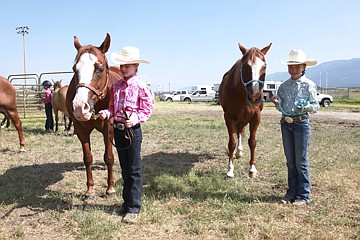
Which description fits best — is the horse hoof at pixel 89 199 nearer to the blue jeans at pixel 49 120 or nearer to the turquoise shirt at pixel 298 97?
the turquoise shirt at pixel 298 97

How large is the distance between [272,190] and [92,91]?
306cm

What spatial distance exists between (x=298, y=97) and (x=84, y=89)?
9.01 ft

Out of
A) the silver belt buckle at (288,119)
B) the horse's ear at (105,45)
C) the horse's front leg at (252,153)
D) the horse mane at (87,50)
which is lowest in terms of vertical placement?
the horse's front leg at (252,153)

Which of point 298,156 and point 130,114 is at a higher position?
point 130,114

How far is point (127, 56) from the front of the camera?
3.68 m

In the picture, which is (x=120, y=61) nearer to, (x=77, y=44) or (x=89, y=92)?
(x=89, y=92)

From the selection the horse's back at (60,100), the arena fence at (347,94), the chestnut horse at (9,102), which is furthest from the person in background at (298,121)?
the arena fence at (347,94)

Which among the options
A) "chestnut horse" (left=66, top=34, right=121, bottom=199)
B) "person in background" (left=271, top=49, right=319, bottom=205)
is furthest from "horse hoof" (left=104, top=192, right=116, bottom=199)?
"person in background" (left=271, top=49, right=319, bottom=205)

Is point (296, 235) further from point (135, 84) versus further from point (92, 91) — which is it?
point (92, 91)

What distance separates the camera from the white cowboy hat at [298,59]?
408 cm

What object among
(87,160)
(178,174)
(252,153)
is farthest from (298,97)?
(87,160)

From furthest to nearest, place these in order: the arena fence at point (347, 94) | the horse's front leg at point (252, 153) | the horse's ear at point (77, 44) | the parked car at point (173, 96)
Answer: the parked car at point (173, 96) < the arena fence at point (347, 94) < the horse's front leg at point (252, 153) < the horse's ear at point (77, 44)

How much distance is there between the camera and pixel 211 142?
347 inches

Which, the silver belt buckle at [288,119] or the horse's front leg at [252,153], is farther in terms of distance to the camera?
the horse's front leg at [252,153]
